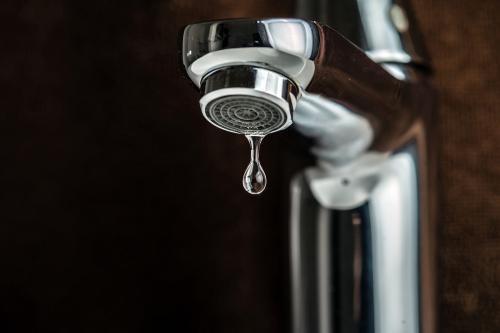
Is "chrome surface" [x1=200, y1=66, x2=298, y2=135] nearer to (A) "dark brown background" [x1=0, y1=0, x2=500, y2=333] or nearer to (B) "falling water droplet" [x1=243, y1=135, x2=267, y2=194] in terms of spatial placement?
(B) "falling water droplet" [x1=243, y1=135, x2=267, y2=194]

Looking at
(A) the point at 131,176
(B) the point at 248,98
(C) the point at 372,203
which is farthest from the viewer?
(A) the point at 131,176

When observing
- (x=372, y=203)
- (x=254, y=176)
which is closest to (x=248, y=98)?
(x=254, y=176)

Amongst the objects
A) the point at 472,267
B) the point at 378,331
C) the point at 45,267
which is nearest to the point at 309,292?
the point at 378,331

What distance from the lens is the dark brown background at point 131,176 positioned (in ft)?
2.02

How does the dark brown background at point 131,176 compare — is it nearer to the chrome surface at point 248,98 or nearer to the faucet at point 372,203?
the faucet at point 372,203

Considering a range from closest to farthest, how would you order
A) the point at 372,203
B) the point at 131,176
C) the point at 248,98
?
the point at 248,98
the point at 372,203
the point at 131,176

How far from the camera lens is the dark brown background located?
2.02ft

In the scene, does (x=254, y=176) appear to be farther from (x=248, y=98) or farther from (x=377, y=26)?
(x=377, y=26)

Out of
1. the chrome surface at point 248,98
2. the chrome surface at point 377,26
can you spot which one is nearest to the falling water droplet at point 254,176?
the chrome surface at point 248,98

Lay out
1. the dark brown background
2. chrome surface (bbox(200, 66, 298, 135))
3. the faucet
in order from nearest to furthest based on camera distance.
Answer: chrome surface (bbox(200, 66, 298, 135)), the faucet, the dark brown background

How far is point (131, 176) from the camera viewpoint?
2.08 ft

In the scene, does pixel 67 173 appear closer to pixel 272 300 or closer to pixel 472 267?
pixel 272 300

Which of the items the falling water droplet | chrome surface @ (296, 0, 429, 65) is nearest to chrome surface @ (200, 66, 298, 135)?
the falling water droplet

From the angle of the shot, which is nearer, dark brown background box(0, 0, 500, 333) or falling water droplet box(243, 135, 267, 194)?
falling water droplet box(243, 135, 267, 194)
